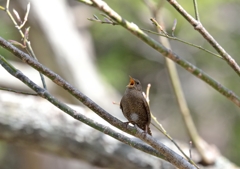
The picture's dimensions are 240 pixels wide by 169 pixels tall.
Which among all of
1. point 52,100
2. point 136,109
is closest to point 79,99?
point 52,100

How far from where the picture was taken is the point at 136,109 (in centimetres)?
202

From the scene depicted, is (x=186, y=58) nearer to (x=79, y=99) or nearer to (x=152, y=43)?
(x=79, y=99)

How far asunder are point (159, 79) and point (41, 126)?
186 inches

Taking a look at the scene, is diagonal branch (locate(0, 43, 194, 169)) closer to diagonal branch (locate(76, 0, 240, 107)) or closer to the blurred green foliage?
diagonal branch (locate(76, 0, 240, 107))

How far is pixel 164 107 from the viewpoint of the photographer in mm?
7473

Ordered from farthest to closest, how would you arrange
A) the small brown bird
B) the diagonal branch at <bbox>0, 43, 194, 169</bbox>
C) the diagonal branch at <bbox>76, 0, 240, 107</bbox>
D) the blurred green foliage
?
the blurred green foliage → the small brown bird → the diagonal branch at <bbox>0, 43, 194, 169</bbox> → the diagonal branch at <bbox>76, 0, 240, 107</bbox>

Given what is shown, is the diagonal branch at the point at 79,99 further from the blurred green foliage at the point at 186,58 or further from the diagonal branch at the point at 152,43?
the blurred green foliage at the point at 186,58

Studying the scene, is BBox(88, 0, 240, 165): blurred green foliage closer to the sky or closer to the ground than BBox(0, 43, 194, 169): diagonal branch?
closer to the sky

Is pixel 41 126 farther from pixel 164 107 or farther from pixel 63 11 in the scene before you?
pixel 164 107

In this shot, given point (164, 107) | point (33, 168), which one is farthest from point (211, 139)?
point (33, 168)

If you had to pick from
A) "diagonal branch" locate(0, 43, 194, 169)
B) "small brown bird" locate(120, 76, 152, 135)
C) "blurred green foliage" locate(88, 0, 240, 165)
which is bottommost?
"diagonal branch" locate(0, 43, 194, 169)

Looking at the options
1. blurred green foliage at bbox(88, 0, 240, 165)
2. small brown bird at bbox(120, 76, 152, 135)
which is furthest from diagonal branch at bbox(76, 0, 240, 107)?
blurred green foliage at bbox(88, 0, 240, 165)

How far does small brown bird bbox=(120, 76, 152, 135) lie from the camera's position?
1982 millimetres

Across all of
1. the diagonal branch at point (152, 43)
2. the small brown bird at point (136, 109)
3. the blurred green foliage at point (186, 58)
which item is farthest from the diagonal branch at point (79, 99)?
the blurred green foliage at point (186, 58)
